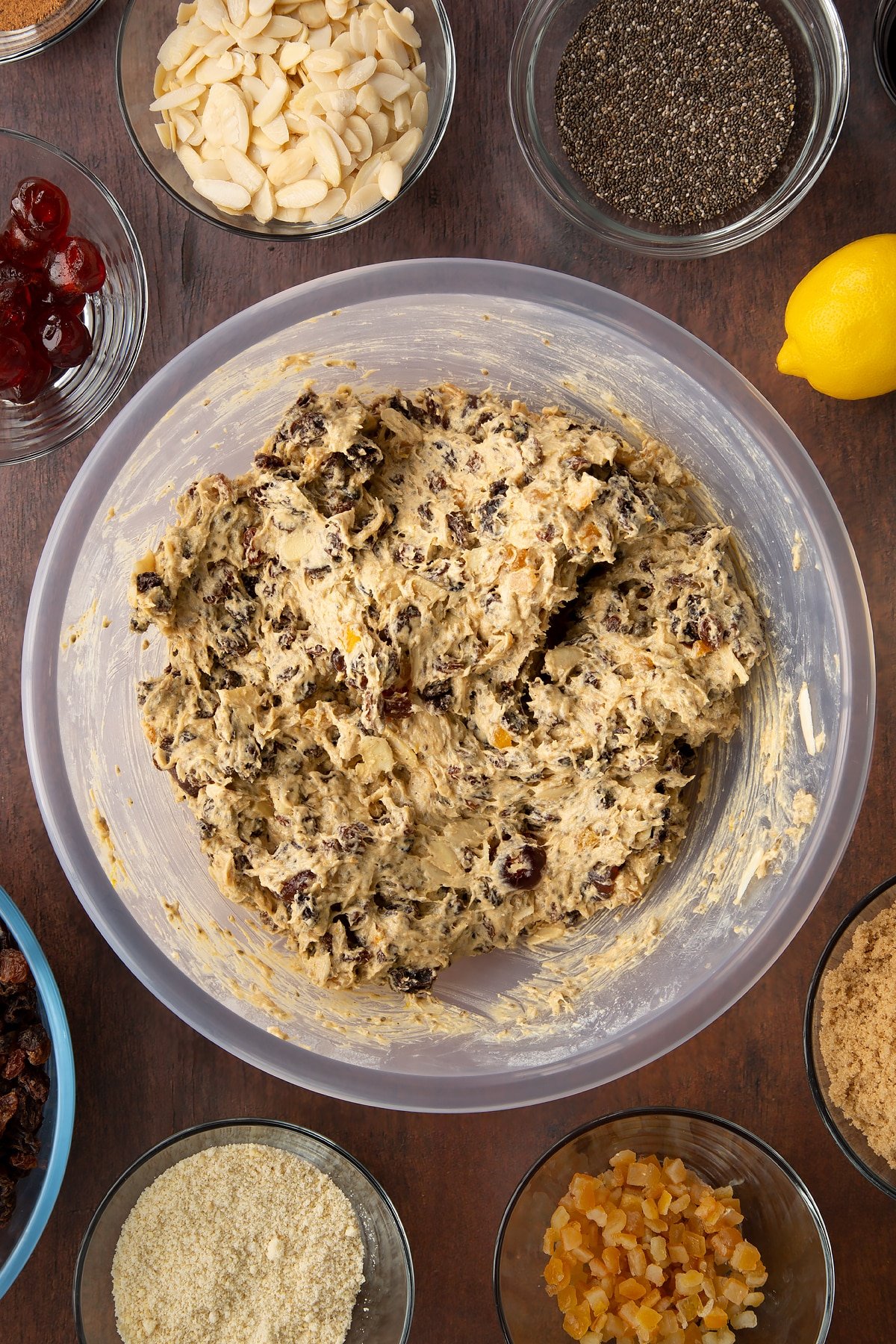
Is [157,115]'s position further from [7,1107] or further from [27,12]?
[7,1107]

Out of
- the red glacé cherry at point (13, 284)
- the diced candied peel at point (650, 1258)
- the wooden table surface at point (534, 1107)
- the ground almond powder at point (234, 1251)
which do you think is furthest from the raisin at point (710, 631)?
the red glacé cherry at point (13, 284)

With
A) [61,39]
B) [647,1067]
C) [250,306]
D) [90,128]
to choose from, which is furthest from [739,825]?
[61,39]

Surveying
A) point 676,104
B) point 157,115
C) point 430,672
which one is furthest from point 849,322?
point 157,115

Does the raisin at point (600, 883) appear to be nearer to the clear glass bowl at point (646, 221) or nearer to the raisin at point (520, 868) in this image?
the raisin at point (520, 868)

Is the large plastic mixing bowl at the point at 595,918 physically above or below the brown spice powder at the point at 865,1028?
above

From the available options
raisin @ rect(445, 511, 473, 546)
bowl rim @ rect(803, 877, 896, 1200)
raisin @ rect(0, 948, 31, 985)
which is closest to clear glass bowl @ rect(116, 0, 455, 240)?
raisin @ rect(445, 511, 473, 546)

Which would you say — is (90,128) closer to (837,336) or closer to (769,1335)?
(837,336)
